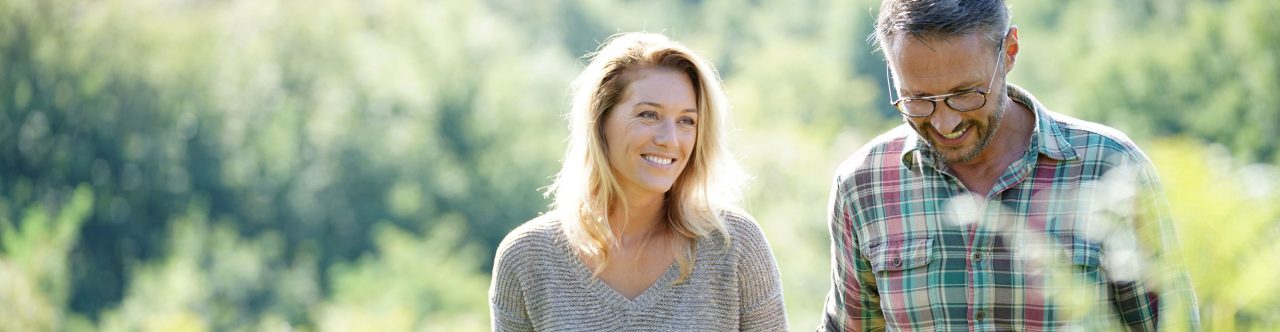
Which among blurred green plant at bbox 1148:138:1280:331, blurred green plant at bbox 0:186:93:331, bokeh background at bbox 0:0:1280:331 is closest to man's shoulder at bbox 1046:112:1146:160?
blurred green plant at bbox 1148:138:1280:331

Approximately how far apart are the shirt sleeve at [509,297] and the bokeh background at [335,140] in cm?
2538

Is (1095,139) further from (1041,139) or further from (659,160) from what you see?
(659,160)

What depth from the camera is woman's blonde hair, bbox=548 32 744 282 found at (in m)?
2.83

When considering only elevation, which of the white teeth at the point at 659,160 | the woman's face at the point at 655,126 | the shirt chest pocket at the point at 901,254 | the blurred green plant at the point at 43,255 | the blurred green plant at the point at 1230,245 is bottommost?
→ the blurred green plant at the point at 1230,245

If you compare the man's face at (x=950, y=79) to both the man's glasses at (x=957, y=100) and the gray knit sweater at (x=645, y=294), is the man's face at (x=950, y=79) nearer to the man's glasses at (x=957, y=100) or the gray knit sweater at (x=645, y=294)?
the man's glasses at (x=957, y=100)

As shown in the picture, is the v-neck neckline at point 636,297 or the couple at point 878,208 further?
the v-neck neckline at point 636,297

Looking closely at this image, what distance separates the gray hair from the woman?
28.1 inches

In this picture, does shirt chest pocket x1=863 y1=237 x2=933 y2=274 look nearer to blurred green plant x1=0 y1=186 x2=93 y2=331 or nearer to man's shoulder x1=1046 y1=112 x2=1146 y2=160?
man's shoulder x1=1046 y1=112 x2=1146 y2=160

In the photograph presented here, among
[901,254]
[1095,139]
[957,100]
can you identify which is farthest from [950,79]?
[901,254]

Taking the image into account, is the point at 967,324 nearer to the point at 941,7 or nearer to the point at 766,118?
the point at 941,7

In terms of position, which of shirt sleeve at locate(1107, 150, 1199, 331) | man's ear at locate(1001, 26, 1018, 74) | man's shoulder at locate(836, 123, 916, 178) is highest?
man's ear at locate(1001, 26, 1018, 74)

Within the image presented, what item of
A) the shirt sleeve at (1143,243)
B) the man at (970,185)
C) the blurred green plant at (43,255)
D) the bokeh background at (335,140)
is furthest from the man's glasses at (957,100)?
the bokeh background at (335,140)

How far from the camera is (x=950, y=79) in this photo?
6.83 ft

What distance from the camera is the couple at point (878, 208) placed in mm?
2094
